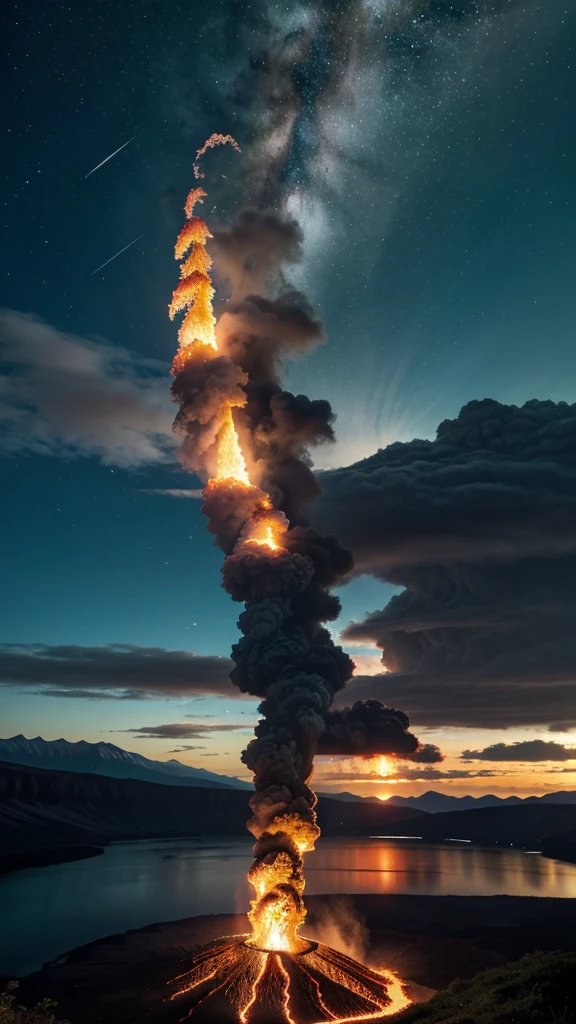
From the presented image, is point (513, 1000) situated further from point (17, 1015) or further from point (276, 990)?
point (276, 990)

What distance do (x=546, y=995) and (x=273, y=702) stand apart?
51823 mm

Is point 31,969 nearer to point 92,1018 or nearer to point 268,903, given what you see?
point 92,1018

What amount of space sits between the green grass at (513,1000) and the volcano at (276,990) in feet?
41.7

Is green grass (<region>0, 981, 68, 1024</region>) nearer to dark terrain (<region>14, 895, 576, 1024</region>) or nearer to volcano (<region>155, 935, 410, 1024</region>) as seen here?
volcano (<region>155, 935, 410, 1024</region>)

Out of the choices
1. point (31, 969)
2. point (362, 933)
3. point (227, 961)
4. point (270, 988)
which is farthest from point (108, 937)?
point (270, 988)

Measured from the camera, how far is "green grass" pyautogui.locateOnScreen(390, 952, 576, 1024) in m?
42.2

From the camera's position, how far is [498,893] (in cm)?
19400

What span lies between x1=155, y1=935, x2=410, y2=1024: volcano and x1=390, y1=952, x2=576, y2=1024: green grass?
500 inches

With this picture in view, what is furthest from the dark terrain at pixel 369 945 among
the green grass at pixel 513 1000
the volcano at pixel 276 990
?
the volcano at pixel 276 990

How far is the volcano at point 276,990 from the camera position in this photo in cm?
6844

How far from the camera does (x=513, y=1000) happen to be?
151 feet

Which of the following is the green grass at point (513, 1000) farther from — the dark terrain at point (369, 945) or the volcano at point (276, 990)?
the volcano at point (276, 990)

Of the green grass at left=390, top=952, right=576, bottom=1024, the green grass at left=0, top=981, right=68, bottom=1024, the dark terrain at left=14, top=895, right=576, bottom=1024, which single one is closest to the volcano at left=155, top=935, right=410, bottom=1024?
the dark terrain at left=14, top=895, right=576, bottom=1024

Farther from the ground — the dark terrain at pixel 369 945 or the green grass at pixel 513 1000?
the green grass at pixel 513 1000
